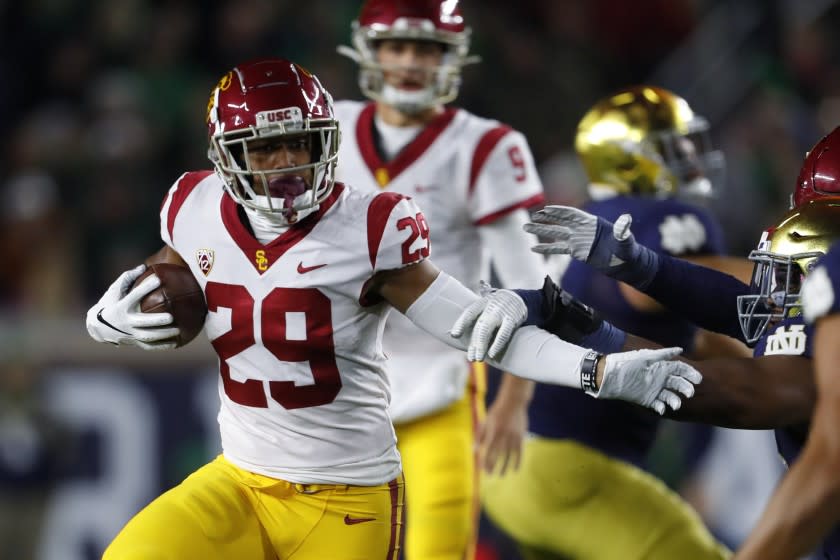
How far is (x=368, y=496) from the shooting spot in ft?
8.80

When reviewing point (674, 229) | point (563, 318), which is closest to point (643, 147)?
point (674, 229)

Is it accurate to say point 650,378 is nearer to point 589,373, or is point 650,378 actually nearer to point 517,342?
point 589,373

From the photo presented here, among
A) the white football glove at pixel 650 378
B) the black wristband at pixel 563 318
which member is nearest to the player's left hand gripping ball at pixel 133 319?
the black wristband at pixel 563 318

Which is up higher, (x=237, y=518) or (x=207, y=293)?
(x=207, y=293)

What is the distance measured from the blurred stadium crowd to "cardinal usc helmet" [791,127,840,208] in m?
3.06

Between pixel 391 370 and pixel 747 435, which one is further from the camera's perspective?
pixel 747 435

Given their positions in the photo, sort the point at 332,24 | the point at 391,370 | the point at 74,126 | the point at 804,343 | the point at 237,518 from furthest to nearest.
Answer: the point at 332,24 < the point at 74,126 < the point at 391,370 < the point at 237,518 < the point at 804,343

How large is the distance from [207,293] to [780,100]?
5312 millimetres

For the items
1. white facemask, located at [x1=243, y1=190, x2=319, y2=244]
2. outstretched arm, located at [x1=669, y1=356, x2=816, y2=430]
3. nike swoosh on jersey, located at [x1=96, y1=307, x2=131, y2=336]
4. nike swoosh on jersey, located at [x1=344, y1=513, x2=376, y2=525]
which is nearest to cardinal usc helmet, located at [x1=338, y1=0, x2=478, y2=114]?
white facemask, located at [x1=243, y1=190, x2=319, y2=244]

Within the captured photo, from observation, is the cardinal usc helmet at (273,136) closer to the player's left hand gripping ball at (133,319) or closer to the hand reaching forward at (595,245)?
the player's left hand gripping ball at (133,319)

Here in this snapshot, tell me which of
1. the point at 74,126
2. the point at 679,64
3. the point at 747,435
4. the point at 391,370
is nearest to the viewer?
the point at 391,370

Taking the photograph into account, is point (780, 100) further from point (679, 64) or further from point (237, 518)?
point (237, 518)

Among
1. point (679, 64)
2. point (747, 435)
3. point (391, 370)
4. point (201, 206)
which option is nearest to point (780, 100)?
point (679, 64)

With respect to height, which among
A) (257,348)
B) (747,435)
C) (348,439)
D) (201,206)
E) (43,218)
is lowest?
(747,435)
